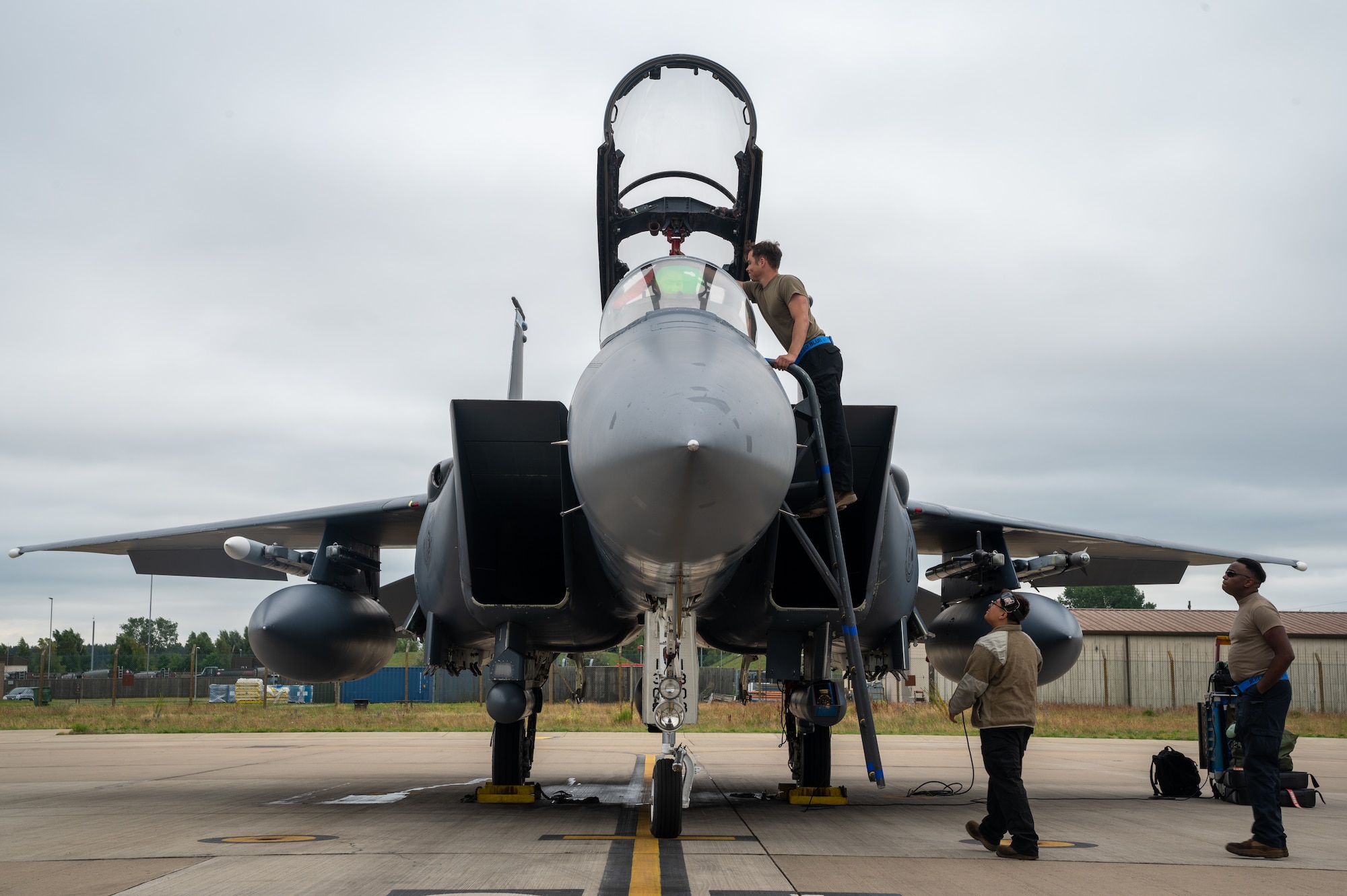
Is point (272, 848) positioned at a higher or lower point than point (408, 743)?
higher

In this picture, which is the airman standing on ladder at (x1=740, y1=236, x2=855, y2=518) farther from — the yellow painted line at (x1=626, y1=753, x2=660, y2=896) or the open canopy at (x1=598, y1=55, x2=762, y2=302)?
the yellow painted line at (x1=626, y1=753, x2=660, y2=896)

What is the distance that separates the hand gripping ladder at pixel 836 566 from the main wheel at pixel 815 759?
2.93 metres

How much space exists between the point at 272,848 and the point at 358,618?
147 inches

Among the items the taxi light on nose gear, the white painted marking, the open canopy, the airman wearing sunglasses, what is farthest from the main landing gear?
the airman wearing sunglasses

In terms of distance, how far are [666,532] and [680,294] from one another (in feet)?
6.11

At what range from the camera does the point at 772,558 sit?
618 centimetres

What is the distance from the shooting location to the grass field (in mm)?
22984

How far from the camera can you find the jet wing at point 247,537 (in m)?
9.78

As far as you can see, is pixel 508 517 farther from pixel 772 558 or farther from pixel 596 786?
pixel 596 786

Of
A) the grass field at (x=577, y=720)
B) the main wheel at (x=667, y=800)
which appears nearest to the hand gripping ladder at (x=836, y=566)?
the main wheel at (x=667, y=800)

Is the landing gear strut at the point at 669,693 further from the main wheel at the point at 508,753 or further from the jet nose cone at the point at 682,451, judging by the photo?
the main wheel at the point at 508,753

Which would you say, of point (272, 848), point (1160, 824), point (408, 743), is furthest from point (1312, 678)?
point (272, 848)

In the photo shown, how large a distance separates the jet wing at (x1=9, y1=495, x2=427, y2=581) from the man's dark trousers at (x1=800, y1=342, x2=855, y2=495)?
15.8 feet

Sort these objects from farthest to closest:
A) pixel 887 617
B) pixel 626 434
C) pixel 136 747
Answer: pixel 136 747, pixel 887 617, pixel 626 434
